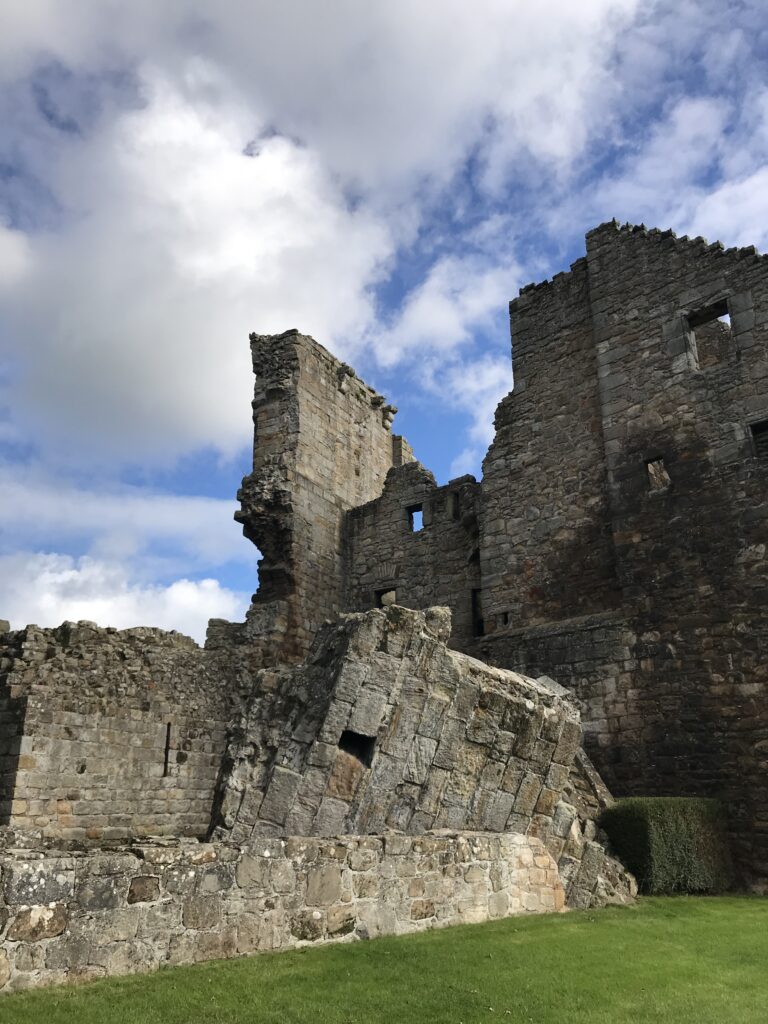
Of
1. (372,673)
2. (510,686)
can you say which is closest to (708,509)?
(510,686)

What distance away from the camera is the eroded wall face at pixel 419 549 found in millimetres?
16969

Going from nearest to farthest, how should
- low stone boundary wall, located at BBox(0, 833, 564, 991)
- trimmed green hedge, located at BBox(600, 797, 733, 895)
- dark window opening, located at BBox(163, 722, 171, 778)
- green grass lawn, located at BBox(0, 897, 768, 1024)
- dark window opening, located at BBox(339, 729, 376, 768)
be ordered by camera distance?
green grass lawn, located at BBox(0, 897, 768, 1024), low stone boundary wall, located at BBox(0, 833, 564, 991), dark window opening, located at BBox(339, 729, 376, 768), trimmed green hedge, located at BBox(600, 797, 733, 895), dark window opening, located at BBox(163, 722, 171, 778)

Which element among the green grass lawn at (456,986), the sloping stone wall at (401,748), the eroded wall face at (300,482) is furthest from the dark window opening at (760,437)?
the eroded wall face at (300,482)

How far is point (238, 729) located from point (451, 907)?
2492mm

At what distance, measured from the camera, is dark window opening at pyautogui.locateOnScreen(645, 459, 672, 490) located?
1341 centimetres

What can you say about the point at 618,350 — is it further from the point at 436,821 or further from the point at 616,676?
the point at 436,821

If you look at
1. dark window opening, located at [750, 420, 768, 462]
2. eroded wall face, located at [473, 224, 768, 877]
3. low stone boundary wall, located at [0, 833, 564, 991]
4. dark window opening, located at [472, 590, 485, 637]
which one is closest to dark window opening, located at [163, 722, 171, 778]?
eroded wall face, located at [473, 224, 768, 877]

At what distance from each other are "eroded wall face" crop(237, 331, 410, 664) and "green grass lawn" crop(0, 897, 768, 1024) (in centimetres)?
1058

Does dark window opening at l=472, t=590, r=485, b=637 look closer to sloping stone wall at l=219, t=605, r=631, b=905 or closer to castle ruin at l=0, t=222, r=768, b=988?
castle ruin at l=0, t=222, r=768, b=988

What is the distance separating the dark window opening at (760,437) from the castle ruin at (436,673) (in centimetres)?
4

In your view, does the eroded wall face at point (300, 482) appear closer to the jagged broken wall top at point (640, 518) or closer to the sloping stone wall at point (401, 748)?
the jagged broken wall top at point (640, 518)

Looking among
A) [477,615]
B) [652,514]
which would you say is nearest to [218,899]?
[652,514]

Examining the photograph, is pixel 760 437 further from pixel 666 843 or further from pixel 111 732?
pixel 111 732

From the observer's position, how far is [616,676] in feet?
41.6
